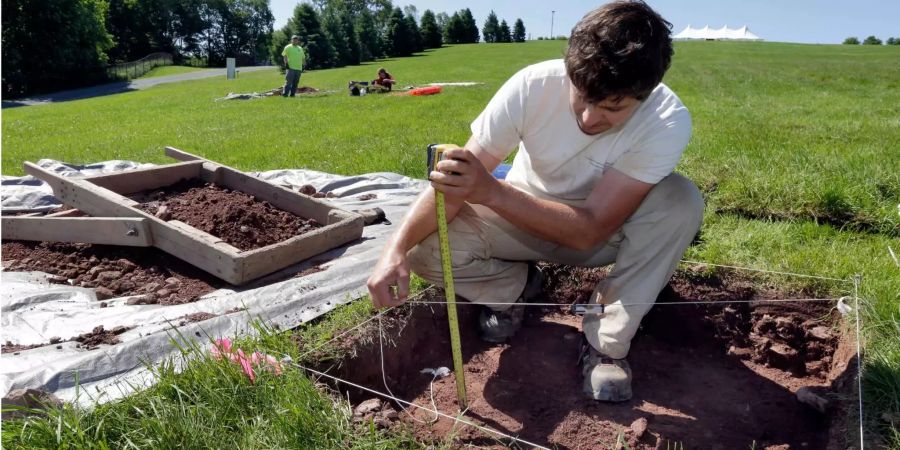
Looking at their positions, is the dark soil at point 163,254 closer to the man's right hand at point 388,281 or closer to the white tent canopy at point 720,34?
the man's right hand at point 388,281

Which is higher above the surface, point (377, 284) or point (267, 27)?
point (267, 27)

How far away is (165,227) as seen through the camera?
3.49 m

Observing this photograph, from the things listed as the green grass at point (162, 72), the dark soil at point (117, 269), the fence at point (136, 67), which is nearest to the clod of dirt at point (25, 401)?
the dark soil at point (117, 269)

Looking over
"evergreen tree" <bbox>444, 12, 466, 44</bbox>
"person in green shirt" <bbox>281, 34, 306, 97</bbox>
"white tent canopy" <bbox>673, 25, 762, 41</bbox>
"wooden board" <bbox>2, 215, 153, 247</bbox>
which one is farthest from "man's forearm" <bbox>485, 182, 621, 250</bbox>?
"white tent canopy" <bbox>673, 25, 762, 41</bbox>

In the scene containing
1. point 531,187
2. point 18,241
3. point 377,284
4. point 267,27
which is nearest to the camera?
point 377,284

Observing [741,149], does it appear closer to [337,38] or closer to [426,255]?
[426,255]

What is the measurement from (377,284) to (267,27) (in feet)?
282

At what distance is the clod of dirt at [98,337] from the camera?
2612 mm

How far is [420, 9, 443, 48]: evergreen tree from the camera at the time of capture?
54.8m

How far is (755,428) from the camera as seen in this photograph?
2.22 meters

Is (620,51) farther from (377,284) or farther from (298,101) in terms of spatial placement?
(298,101)

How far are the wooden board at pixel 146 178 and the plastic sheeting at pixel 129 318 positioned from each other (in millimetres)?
899

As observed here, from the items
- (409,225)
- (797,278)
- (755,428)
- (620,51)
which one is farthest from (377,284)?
(797,278)

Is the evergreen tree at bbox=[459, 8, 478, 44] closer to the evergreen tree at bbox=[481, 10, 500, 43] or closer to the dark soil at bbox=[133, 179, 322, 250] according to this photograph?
the evergreen tree at bbox=[481, 10, 500, 43]
